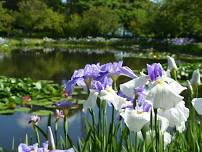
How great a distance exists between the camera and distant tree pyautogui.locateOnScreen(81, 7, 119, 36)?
51.6 meters

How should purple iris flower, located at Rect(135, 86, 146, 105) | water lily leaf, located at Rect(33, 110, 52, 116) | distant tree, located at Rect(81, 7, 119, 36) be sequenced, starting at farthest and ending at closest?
distant tree, located at Rect(81, 7, 119, 36)
water lily leaf, located at Rect(33, 110, 52, 116)
purple iris flower, located at Rect(135, 86, 146, 105)

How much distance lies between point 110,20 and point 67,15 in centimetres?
773

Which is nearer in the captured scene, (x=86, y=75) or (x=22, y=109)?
(x=86, y=75)

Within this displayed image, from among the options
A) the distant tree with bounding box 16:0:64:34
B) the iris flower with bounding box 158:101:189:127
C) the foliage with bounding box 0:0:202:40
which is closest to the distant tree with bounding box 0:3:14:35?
the foliage with bounding box 0:0:202:40

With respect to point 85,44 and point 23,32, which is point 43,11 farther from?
point 85,44

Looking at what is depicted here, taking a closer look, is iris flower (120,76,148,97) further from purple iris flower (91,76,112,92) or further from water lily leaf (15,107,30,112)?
water lily leaf (15,107,30,112)

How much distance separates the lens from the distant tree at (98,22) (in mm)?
51562

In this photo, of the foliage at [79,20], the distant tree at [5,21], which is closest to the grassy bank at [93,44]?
the foliage at [79,20]

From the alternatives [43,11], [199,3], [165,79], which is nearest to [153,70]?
[165,79]

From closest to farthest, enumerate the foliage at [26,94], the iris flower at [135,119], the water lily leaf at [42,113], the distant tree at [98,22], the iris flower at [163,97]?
the iris flower at [163,97] < the iris flower at [135,119] < the water lily leaf at [42,113] < the foliage at [26,94] < the distant tree at [98,22]

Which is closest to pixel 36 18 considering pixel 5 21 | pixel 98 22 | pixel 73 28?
pixel 5 21

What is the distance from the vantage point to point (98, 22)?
51406 millimetres

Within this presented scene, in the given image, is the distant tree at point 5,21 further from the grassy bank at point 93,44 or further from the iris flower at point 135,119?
the iris flower at point 135,119

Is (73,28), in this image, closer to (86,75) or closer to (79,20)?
(79,20)
